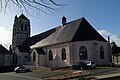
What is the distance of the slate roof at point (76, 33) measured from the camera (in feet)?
122

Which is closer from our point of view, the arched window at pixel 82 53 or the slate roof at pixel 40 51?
the arched window at pixel 82 53

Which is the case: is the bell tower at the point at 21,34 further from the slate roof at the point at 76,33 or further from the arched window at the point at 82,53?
the arched window at the point at 82,53

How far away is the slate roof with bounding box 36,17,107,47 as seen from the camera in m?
37.2

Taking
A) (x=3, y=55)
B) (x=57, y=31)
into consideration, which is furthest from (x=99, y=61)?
(x=3, y=55)

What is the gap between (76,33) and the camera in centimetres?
3784

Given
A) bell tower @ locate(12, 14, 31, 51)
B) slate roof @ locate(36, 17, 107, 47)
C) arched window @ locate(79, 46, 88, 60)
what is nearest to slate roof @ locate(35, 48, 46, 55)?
slate roof @ locate(36, 17, 107, 47)

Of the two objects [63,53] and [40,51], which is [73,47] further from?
[40,51]

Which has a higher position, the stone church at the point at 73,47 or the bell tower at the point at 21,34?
the bell tower at the point at 21,34

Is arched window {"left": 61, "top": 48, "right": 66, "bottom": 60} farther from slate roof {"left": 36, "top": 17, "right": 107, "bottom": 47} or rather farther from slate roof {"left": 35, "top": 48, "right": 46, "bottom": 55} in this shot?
slate roof {"left": 35, "top": 48, "right": 46, "bottom": 55}

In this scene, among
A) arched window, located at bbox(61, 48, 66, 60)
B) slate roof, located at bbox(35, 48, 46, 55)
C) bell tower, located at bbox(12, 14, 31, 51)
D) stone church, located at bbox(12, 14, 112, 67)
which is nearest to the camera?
stone church, located at bbox(12, 14, 112, 67)

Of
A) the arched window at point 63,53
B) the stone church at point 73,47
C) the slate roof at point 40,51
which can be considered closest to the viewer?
the stone church at point 73,47

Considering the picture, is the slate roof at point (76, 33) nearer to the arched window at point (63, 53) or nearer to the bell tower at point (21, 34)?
the arched window at point (63, 53)

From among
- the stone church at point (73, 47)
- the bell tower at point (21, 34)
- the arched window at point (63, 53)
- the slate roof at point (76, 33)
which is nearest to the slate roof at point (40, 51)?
the stone church at point (73, 47)

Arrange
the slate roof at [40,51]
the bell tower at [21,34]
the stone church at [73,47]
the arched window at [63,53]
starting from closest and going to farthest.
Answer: the stone church at [73,47]
the arched window at [63,53]
the slate roof at [40,51]
the bell tower at [21,34]
